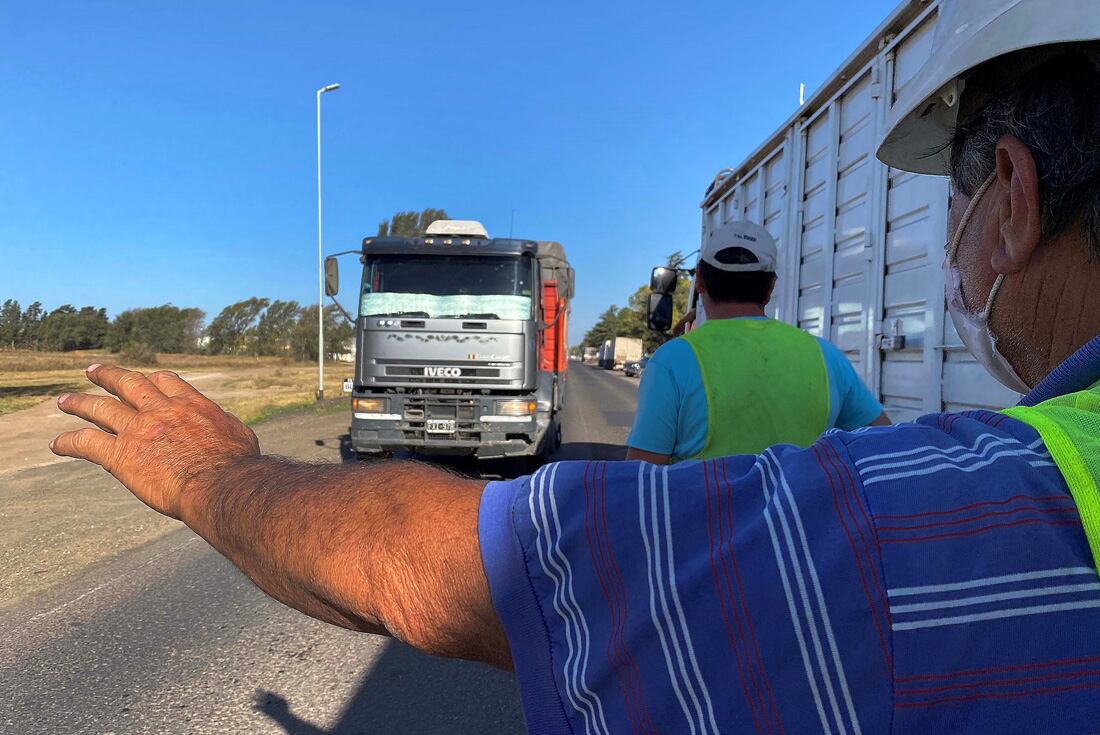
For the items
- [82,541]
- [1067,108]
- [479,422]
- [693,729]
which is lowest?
[82,541]

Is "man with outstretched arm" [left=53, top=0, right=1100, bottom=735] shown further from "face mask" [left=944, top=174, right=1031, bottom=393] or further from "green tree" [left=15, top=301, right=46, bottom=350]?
"green tree" [left=15, top=301, right=46, bottom=350]

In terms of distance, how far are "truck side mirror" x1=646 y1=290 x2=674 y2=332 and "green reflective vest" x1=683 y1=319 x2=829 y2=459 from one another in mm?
3095

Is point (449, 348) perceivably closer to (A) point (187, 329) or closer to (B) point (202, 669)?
(B) point (202, 669)

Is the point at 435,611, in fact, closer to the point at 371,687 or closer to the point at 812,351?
the point at 812,351

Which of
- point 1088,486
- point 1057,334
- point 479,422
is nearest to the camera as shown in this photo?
point 1088,486

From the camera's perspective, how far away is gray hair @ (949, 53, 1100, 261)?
90cm

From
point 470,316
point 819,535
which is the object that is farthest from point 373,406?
point 819,535

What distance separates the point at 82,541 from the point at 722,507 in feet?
21.7

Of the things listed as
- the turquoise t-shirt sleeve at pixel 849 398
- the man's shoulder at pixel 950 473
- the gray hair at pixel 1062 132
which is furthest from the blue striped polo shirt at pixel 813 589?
the turquoise t-shirt sleeve at pixel 849 398

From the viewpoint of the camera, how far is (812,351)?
239 cm

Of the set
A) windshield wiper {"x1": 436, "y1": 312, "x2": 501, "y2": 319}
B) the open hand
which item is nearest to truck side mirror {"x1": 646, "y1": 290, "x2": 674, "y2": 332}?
windshield wiper {"x1": 436, "y1": 312, "x2": 501, "y2": 319}

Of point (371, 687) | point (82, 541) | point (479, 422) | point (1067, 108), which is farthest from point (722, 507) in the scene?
point (479, 422)

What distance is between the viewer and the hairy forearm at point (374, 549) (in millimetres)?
843

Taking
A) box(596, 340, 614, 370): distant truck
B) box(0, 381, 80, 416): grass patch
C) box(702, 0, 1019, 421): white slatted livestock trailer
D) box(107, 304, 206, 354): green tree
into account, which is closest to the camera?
box(702, 0, 1019, 421): white slatted livestock trailer
